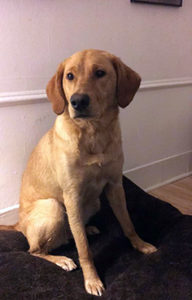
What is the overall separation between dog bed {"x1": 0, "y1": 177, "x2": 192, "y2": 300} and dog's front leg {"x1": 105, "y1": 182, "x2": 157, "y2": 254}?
5 cm

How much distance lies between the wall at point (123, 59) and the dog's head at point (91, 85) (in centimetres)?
47

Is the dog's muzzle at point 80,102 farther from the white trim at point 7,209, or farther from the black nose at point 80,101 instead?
the white trim at point 7,209

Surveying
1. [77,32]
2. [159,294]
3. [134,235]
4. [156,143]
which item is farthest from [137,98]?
[159,294]

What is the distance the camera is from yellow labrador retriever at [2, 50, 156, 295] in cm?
132

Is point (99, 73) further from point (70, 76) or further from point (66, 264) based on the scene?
point (66, 264)

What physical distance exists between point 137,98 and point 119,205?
1.04 metres

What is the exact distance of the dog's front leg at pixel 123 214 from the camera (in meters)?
1.60

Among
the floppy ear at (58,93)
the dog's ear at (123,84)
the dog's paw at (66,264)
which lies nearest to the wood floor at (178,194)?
Answer: the dog's paw at (66,264)

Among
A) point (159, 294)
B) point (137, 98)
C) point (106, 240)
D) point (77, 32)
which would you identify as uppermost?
point (77, 32)

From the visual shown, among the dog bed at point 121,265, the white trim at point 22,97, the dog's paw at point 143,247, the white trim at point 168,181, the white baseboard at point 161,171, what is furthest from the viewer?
the white trim at point 168,181

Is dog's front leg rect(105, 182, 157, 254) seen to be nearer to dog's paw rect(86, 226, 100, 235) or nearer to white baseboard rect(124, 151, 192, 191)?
dog's paw rect(86, 226, 100, 235)

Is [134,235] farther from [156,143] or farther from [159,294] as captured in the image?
[156,143]

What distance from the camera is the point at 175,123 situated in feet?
8.96

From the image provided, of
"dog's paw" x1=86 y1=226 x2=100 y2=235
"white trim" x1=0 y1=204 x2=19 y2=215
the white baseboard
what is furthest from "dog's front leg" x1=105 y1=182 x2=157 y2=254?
the white baseboard
